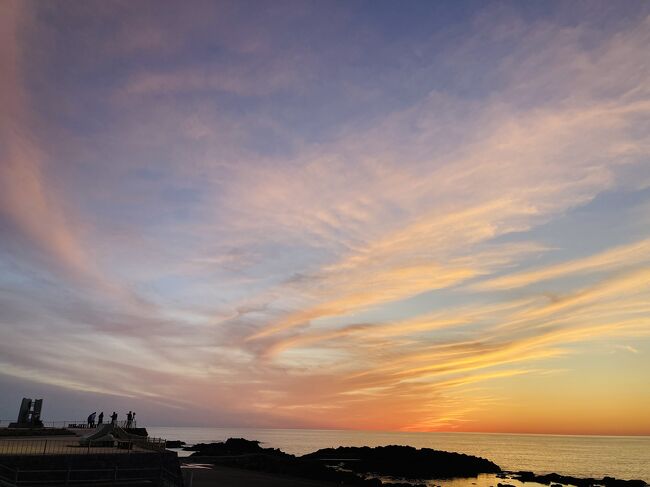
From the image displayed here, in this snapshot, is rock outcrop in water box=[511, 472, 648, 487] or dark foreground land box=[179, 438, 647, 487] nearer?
dark foreground land box=[179, 438, 647, 487]

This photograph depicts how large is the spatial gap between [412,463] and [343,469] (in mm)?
16289

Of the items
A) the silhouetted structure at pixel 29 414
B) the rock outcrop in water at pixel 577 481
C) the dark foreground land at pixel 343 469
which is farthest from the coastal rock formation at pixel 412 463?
the silhouetted structure at pixel 29 414

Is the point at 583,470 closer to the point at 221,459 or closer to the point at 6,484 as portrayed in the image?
the point at 221,459

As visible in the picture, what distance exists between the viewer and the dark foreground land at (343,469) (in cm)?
5201

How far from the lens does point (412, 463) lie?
305 feet

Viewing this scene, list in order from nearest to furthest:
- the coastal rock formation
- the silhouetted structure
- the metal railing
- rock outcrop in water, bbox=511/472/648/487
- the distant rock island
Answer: the metal railing < the silhouetted structure < rock outcrop in water, bbox=511/472/648/487 < the distant rock island < the coastal rock formation

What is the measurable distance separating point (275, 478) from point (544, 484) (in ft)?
161

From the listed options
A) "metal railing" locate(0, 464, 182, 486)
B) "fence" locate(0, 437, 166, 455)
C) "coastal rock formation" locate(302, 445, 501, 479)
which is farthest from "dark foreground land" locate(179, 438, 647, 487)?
"metal railing" locate(0, 464, 182, 486)

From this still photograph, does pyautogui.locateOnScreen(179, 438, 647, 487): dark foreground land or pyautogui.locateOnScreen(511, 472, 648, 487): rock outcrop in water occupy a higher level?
pyautogui.locateOnScreen(179, 438, 647, 487): dark foreground land

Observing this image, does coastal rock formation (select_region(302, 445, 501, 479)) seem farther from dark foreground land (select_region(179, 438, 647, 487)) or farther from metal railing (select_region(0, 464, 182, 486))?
metal railing (select_region(0, 464, 182, 486))

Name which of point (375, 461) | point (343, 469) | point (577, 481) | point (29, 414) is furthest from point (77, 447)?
point (577, 481)

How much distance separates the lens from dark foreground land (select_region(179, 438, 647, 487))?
52.0 meters

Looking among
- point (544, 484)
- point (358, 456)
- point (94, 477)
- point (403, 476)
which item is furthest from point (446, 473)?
point (94, 477)

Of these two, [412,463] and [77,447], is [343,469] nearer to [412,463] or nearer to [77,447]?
[412,463]
